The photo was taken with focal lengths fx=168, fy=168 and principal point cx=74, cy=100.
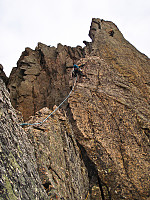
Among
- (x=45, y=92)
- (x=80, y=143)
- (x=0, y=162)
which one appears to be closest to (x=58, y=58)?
(x=45, y=92)

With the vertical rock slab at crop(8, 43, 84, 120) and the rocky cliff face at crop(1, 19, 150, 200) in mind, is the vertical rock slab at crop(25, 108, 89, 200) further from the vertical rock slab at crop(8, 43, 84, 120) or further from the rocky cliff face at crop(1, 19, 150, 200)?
the vertical rock slab at crop(8, 43, 84, 120)

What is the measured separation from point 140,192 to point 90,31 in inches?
933

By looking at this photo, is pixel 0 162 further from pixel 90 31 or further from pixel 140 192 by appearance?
pixel 90 31

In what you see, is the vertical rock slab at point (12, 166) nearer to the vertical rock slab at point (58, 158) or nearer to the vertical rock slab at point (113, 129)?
the vertical rock slab at point (58, 158)

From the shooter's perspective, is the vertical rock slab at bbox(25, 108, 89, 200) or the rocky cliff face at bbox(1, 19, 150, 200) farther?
the rocky cliff face at bbox(1, 19, 150, 200)

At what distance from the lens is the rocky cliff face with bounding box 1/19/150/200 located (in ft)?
30.9

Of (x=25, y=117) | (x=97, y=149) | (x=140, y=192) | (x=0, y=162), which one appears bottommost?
(x=140, y=192)

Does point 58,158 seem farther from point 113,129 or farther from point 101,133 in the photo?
point 113,129

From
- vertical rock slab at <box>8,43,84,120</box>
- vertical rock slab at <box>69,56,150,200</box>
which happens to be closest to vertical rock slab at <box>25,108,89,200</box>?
vertical rock slab at <box>69,56,150,200</box>

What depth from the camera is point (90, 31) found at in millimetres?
27406

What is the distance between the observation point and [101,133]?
13.4 metres

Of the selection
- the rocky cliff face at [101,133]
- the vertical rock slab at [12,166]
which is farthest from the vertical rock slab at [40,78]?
the vertical rock slab at [12,166]

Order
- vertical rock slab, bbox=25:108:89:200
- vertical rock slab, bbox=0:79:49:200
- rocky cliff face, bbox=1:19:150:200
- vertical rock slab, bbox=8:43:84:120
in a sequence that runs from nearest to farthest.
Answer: vertical rock slab, bbox=0:79:49:200
vertical rock slab, bbox=25:108:89:200
rocky cliff face, bbox=1:19:150:200
vertical rock slab, bbox=8:43:84:120

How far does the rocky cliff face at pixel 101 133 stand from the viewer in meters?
9.42
